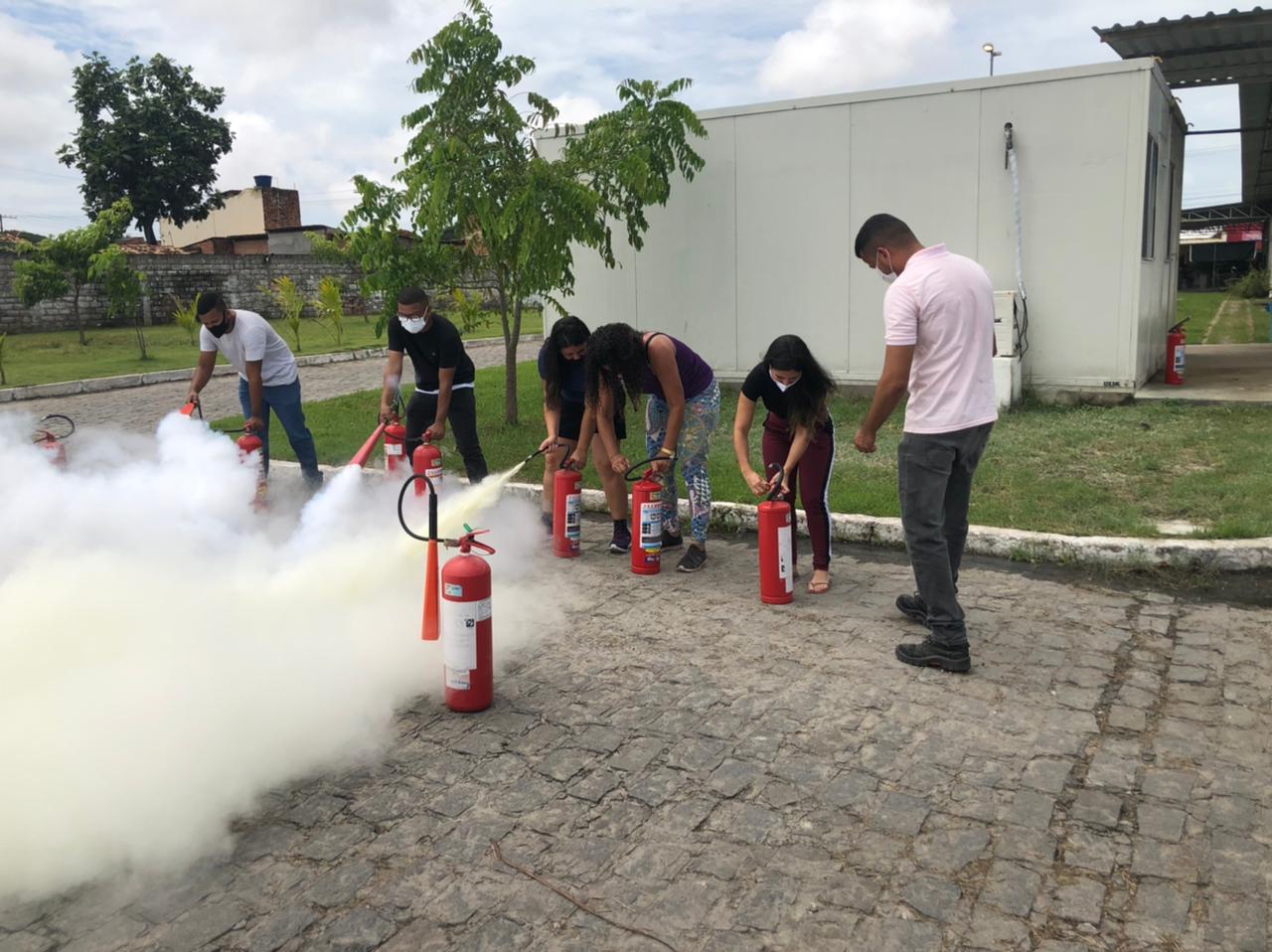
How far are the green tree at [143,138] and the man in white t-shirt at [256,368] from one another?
45.8 meters

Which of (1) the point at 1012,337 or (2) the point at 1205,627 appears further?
(1) the point at 1012,337

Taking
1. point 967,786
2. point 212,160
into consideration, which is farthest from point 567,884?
point 212,160

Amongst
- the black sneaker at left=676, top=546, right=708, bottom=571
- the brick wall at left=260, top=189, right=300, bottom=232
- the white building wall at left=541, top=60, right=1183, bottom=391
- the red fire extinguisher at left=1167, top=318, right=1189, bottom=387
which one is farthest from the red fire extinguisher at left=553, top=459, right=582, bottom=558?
the brick wall at left=260, top=189, right=300, bottom=232

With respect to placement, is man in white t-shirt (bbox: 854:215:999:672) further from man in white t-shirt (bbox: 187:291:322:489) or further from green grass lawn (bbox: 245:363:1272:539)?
man in white t-shirt (bbox: 187:291:322:489)

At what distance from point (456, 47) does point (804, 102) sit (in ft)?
14.1

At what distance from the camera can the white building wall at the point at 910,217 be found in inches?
411

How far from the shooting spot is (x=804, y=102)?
1167 centimetres

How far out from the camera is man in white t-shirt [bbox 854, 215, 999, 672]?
169 inches

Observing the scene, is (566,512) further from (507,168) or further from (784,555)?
(507,168)

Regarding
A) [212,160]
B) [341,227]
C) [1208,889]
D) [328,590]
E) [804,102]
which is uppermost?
[212,160]

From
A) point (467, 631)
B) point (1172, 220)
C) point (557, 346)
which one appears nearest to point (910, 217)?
point (1172, 220)

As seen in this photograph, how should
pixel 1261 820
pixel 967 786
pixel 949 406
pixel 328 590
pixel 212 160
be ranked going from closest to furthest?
pixel 1261 820, pixel 967 786, pixel 949 406, pixel 328 590, pixel 212 160

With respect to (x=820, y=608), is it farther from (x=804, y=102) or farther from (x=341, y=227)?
(x=804, y=102)

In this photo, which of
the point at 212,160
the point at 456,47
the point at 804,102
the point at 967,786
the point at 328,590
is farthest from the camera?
the point at 212,160
